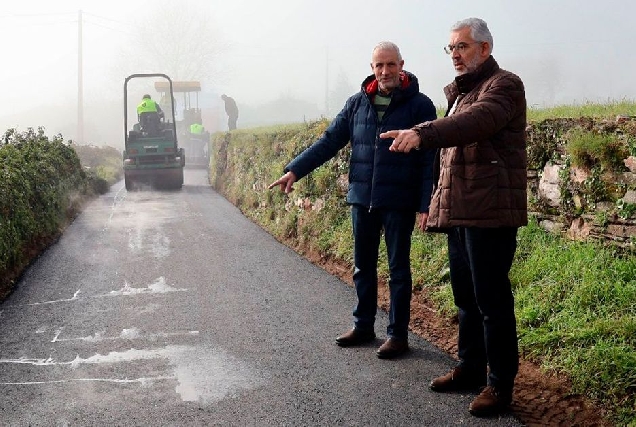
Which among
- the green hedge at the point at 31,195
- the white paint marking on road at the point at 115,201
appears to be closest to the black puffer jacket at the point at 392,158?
the green hedge at the point at 31,195

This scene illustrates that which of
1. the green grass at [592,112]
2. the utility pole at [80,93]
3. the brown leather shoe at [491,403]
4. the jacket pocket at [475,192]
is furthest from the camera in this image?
the utility pole at [80,93]

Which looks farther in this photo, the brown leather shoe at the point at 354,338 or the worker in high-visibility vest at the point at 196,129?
the worker in high-visibility vest at the point at 196,129

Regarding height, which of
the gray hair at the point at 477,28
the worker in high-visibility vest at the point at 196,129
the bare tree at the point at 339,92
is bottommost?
the gray hair at the point at 477,28

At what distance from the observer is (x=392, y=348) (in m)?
4.88

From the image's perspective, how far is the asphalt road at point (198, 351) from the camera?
3.95 meters

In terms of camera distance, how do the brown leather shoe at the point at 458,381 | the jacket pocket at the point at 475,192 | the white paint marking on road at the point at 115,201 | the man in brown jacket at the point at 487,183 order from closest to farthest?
the man in brown jacket at the point at 487,183 < the jacket pocket at the point at 475,192 < the brown leather shoe at the point at 458,381 < the white paint marking on road at the point at 115,201

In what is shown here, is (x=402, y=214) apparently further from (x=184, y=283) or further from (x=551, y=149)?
(x=184, y=283)

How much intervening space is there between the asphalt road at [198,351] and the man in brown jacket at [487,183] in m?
0.41

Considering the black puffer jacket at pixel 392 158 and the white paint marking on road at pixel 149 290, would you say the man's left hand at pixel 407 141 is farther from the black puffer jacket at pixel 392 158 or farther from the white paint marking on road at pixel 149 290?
the white paint marking on road at pixel 149 290

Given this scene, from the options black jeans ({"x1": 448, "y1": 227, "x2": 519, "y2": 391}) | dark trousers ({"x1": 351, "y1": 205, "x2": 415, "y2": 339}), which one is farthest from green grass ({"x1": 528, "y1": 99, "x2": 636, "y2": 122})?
Answer: black jeans ({"x1": 448, "y1": 227, "x2": 519, "y2": 391})

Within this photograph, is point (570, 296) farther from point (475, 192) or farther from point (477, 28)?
point (477, 28)

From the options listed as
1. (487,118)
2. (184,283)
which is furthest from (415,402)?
(184,283)

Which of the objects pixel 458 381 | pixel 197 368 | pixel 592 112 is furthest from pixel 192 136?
pixel 458 381

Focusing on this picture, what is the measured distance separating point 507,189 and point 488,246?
34 centimetres
